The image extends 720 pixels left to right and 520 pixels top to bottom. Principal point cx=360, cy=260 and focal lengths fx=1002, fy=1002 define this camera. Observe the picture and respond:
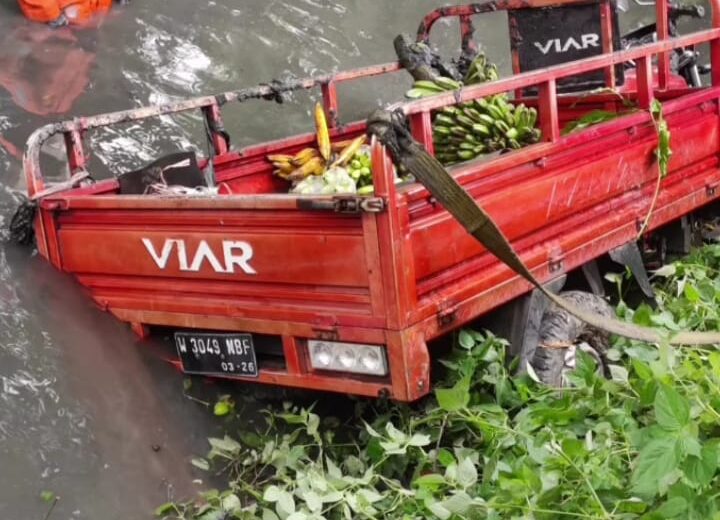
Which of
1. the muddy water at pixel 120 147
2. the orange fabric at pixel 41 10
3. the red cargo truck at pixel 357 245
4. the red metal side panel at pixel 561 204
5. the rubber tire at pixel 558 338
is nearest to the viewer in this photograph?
the red cargo truck at pixel 357 245

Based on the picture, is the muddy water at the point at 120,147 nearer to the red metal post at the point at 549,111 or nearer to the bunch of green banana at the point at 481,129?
the bunch of green banana at the point at 481,129

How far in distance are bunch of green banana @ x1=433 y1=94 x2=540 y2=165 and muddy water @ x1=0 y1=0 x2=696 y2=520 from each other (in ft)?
5.32

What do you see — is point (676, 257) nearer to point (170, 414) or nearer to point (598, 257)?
point (598, 257)

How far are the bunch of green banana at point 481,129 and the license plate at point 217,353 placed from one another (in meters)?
1.42

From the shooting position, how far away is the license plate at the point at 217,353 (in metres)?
3.94

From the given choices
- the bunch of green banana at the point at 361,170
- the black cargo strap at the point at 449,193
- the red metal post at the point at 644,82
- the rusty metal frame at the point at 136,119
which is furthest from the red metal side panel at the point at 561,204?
the rusty metal frame at the point at 136,119

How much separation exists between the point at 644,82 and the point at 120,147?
14.1 ft

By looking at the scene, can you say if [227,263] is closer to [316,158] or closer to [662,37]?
[316,158]

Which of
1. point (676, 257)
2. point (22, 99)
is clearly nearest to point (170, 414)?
point (676, 257)

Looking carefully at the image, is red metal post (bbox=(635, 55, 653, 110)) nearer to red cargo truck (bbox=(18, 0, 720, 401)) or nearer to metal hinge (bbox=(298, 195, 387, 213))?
red cargo truck (bbox=(18, 0, 720, 401))

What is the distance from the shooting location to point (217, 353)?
4.03 meters

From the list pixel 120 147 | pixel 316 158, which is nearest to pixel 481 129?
pixel 316 158

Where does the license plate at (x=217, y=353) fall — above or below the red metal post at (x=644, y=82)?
below

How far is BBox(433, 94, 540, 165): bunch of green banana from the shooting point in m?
4.64
